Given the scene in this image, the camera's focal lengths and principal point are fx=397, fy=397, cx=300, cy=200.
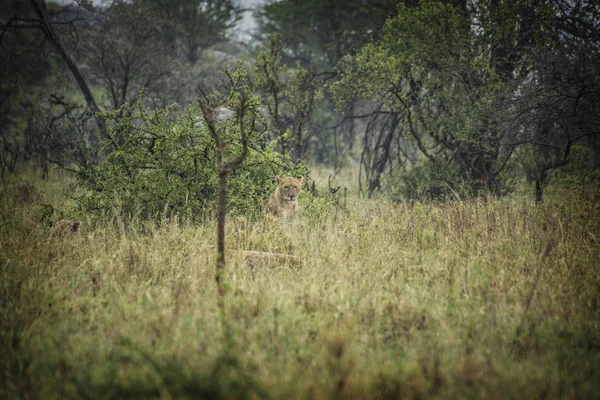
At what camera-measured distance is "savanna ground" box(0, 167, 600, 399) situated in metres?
2.43

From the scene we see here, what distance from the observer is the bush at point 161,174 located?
642cm

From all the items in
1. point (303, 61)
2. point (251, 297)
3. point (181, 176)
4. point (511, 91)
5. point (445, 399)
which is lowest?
point (445, 399)

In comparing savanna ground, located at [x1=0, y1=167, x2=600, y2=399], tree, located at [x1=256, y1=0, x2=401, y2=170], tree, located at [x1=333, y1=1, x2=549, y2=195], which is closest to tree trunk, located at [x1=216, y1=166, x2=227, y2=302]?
savanna ground, located at [x1=0, y1=167, x2=600, y2=399]

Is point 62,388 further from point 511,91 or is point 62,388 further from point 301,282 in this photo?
point 511,91

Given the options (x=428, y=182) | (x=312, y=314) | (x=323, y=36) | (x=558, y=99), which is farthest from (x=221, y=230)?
(x=323, y=36)

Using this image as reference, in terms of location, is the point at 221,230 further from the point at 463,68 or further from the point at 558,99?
the point at 463,68

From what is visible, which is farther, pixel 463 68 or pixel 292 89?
pixel 292 89

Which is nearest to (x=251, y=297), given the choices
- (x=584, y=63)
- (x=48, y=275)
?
(x=48, y=275)

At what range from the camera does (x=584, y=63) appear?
25.7 feet

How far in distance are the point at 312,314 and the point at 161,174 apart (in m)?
4.09

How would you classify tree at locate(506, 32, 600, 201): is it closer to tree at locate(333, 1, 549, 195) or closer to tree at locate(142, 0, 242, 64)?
tree at locate(333, 1, 549, 195)

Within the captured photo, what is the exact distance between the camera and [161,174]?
6.48 meters

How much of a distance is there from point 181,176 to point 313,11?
1652 centimetres

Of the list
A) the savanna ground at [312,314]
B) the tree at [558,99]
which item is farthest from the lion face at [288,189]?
the tree at [558,99]
